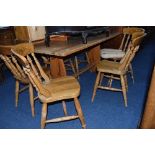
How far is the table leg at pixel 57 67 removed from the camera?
2497 mm

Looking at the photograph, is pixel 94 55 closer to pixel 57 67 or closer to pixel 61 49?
pixel 57 67

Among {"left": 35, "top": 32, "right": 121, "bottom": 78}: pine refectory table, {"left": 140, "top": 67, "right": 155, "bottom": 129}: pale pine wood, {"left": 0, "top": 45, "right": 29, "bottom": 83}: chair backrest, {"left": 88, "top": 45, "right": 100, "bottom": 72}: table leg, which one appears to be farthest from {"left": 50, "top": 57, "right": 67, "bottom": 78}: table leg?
{"left": 140, "top": 67, "right": 155, "bottom": 129}: pale pine wood

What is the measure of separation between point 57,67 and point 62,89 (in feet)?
2.35

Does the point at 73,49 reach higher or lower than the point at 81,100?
higher

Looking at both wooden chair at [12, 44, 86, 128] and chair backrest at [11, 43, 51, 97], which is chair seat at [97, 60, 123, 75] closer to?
wooden chair at [12, 44, 86, 128]

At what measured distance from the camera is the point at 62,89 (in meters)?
1.87

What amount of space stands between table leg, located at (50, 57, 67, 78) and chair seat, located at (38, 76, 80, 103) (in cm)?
43

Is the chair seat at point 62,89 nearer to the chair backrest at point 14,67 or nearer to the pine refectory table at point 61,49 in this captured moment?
the pine refectory table at point 61,49
